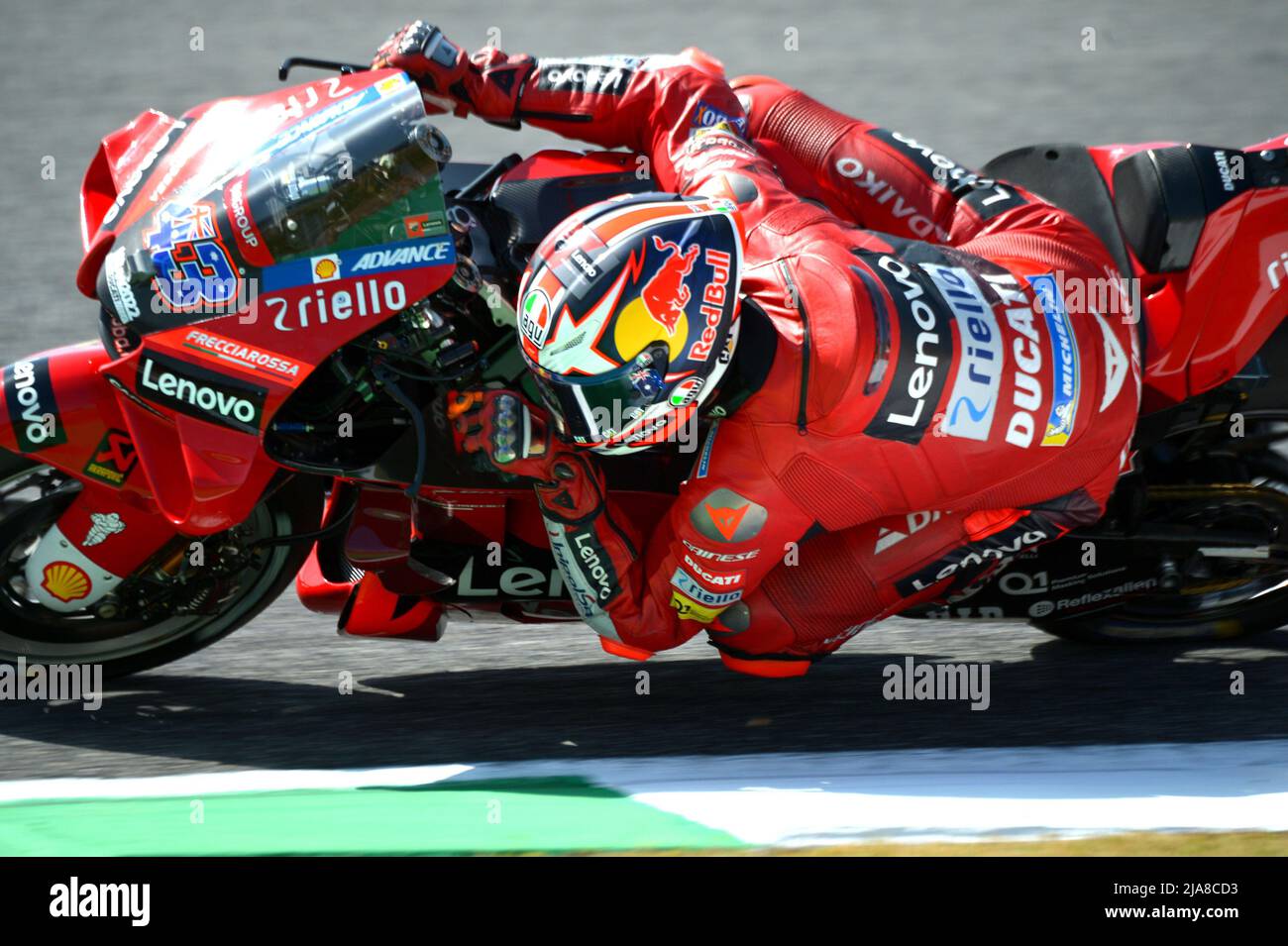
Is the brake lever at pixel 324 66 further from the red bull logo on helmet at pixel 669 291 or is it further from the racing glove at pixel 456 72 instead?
the red bull logo on helmet at pixel 669 291

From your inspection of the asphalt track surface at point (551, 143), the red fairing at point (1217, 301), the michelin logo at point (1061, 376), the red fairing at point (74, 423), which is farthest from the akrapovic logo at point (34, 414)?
the red fairing at point (1217, 301)

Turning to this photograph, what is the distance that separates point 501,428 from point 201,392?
2.09 ft

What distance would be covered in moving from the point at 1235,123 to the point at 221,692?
5237 millimetres

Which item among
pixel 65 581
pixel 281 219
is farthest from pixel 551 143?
pixel 281 219

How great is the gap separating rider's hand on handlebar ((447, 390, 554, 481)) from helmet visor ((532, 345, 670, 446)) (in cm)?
13

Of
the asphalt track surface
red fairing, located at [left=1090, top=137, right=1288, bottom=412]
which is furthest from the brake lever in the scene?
red fairing, located at [left=1090, top=137, right=1288, bottom=412]

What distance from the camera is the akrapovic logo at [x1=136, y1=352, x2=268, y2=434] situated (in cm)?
343

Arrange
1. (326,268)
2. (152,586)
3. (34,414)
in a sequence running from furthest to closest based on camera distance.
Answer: (152,586)
(34,414)
(326,268)

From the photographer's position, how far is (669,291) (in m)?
3.33

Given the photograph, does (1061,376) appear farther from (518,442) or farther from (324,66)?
(324,66)

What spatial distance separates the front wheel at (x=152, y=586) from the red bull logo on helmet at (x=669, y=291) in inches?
47.6

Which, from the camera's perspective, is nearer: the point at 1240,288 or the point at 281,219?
the point at 281,219

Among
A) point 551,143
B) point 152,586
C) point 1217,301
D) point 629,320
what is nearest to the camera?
point 629,320

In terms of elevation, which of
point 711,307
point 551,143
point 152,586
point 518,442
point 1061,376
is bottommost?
point 152,586
